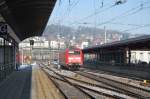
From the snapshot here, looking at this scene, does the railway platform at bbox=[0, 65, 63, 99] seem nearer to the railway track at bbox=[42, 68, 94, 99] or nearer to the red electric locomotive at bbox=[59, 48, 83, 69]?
the railway track at bbox=[42, 68, 94, 99]

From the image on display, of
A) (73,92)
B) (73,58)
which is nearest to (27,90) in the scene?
(73,92)

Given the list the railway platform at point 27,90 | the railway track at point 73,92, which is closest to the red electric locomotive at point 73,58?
the railway platform at point 27,90

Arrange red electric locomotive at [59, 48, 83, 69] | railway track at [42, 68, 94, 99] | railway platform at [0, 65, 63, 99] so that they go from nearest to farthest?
railway platform at [0, 65, 63, 99]
railway track at [42, 68, 94, 99]
red electric locomotive at [59, 48, 83, 69]

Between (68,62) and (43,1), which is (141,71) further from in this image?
(43,1)

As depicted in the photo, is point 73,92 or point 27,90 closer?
point 27,90

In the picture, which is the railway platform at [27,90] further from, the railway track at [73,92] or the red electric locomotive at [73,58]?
the red electric locomotive at [73,58]

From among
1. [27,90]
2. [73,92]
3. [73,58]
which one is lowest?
[73,92]

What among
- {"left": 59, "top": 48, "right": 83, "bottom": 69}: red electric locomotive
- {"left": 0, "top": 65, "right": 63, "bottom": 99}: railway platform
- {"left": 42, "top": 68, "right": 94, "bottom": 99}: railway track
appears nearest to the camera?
{"left": 0, "top": 65, "right": 63, "bottom": 99}: railway platform

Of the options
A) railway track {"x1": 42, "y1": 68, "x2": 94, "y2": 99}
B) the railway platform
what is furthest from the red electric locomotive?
railway track {"x1": 42, "y1": 68, "x2": 94, "y2": 99}

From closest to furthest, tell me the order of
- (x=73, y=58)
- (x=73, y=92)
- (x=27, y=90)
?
1. (x=27, y=90)
2. (x=73, y=92)
3. (x=73, y=58)

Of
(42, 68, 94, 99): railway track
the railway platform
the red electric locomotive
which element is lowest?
(42, 68, 94, 99): railway track

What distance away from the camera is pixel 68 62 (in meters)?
57.7

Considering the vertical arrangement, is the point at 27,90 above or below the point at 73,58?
below

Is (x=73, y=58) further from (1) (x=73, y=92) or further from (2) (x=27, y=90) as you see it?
(2) (x=27, y=90)
